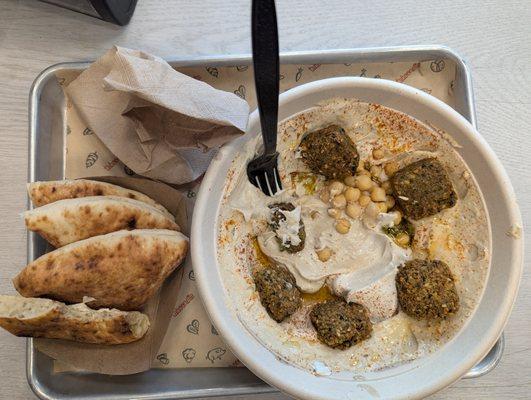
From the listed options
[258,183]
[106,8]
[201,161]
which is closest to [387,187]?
[258,183]

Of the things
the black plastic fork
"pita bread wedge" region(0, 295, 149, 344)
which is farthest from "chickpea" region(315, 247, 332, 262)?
"pita bread wedge" region(0, 295, 149, 344)

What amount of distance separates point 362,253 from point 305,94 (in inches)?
19.1

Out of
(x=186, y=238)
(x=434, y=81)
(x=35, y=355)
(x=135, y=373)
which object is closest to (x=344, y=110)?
(x=434, y=81)

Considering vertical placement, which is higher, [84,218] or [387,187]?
[387,187]

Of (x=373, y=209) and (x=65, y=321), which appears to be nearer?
(x=65, y=321)

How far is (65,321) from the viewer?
4.05 ft

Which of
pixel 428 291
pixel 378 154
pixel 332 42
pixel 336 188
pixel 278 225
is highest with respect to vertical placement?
pixel 332 42

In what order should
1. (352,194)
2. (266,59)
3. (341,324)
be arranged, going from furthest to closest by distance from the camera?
(352,194), (341,324), (266,59)

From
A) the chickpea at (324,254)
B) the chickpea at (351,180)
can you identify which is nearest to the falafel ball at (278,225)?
the chickpea at (324,254)

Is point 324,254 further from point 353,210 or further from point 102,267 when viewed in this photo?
point 102,267

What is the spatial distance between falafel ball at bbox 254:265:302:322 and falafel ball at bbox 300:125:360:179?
32cm

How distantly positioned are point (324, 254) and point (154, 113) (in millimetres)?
608

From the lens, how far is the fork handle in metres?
0.91

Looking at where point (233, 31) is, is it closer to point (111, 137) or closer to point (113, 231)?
point (111, 137)
